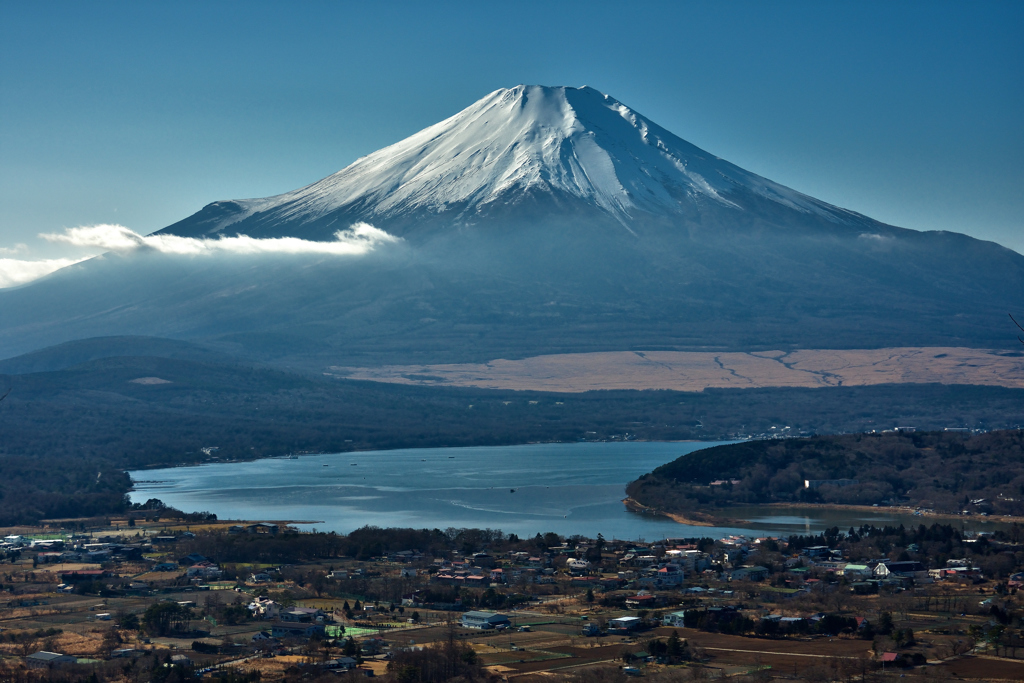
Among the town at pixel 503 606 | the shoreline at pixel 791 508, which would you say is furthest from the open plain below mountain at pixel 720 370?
the town at pixel 503 606

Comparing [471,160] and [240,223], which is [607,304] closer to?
[471,160]

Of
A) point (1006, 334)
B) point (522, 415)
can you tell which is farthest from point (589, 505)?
point (1006, 334)

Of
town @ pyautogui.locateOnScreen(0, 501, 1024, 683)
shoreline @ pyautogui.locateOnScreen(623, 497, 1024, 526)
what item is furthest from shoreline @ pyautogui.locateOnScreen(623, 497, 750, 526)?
town @ pyautogui.locateOnScreen(0, 501, 1024, 683)

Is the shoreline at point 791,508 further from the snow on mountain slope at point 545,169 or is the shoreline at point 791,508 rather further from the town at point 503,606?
the snow on mountain slope at point 545,169

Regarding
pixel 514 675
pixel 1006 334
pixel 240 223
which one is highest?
pixel 240 223

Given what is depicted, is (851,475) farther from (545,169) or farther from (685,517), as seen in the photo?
(545,169)

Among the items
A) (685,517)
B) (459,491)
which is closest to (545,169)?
(459,491)
